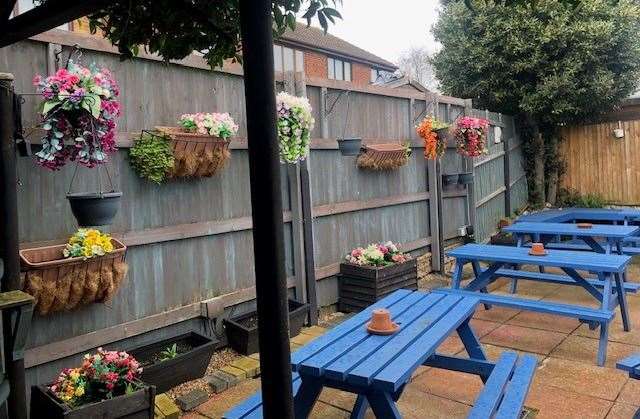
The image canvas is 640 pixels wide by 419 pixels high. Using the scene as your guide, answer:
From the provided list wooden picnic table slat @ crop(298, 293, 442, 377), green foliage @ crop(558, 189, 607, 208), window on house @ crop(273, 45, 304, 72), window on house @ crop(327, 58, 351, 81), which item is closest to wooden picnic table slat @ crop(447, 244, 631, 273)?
wooden picnic table slat @ crop(298, 293, 442, 377)

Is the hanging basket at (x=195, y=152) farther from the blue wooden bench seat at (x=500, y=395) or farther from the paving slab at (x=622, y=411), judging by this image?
the paving slab at (x=622, y=411)

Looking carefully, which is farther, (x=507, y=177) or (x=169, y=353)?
(x=507, y=177)

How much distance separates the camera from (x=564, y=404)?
3.12 metres

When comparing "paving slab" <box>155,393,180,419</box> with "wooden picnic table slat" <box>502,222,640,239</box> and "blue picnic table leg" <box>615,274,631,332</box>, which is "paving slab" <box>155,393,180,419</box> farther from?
"wooden picnic table slat" <box>502,222,640,239</box>

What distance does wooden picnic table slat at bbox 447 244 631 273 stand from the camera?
162 inches

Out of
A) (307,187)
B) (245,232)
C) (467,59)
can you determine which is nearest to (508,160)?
(467,59)

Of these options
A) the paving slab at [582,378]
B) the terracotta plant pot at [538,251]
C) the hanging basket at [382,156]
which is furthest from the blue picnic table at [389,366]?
the hanging basket at [382,156]

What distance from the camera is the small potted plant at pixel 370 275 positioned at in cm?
498

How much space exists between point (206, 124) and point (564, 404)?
9.47 ft

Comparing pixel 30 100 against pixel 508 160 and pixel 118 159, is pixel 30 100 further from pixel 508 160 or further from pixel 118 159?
pixel 508 160

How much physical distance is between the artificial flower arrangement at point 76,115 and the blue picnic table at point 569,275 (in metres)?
3.22

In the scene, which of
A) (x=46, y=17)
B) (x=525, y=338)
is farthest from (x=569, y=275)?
(x=46, y=17)

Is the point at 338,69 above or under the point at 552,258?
above

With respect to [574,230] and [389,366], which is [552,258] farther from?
[389,366]
